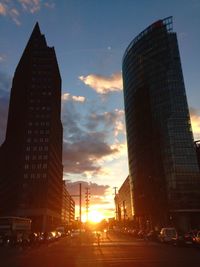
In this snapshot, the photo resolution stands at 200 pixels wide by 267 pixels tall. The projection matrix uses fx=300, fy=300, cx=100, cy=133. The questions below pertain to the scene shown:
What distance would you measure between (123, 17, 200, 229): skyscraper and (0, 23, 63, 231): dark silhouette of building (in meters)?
36.9

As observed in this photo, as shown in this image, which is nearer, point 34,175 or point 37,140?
point 34,175

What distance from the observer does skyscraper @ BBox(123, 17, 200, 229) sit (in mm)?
102750

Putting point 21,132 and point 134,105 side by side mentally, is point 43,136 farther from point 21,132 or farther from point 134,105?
point 134,105

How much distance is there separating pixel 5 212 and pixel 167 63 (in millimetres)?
88543

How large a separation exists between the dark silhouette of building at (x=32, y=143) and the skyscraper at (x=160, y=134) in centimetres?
3687

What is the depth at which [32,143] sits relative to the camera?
397 ft

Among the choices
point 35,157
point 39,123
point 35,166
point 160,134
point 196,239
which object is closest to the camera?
point 196,239

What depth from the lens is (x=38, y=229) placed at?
365ft

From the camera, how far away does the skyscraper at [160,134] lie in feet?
337

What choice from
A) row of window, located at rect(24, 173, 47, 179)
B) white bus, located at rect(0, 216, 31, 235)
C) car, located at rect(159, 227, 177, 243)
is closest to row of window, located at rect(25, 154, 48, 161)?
row of window, located at rect(24, 173, 47, 179)

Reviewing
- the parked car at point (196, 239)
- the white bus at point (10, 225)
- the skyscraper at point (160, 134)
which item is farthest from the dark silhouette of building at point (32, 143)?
the parked car at point (196, 239)

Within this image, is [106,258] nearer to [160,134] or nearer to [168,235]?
[168,235]

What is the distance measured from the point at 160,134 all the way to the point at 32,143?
50.8 meters

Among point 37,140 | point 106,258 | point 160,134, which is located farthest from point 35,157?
point 106,258
